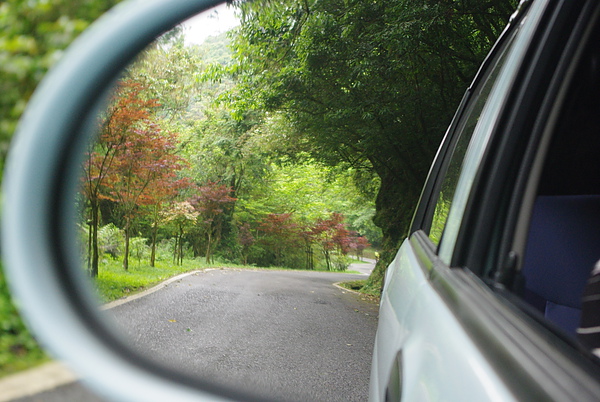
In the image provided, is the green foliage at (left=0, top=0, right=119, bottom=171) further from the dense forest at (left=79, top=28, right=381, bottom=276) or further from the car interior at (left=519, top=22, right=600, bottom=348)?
the car interior at (left=519, top=22, right=600, bottom=348)

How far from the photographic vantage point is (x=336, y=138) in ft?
44.2

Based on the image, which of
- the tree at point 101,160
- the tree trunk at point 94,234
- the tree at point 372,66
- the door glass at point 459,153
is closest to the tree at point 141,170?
the tree at point 101,160

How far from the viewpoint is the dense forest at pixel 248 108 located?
3.16 metres

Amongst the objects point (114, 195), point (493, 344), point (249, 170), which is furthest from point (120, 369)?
point (249, 170)

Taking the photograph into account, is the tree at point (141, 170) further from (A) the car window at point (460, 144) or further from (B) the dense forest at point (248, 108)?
(A) the car window at point (460, 144)

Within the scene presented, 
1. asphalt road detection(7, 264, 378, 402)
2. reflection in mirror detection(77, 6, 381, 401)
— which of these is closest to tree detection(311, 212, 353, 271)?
reflection in mirror detection(77, 6, 381, 401)

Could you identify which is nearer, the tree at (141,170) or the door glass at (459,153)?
the door glass at (459,153)

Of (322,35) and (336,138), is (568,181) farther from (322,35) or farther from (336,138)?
(336,138)

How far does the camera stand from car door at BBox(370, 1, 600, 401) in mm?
653

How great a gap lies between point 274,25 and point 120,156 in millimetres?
7561

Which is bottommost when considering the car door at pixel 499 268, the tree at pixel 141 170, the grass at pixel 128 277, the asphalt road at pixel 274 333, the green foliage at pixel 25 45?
the asphalt road at pixel 274 333

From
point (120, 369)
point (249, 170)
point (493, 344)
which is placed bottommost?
point (120, 369)

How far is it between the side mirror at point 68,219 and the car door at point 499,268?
1.39ft

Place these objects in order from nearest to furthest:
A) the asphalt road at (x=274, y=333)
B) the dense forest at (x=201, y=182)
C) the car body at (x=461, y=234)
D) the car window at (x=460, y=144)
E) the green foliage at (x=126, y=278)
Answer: the car body at (x=461, y=234)
the car window at (x=460, y=144)
the green foliage at (x=126, y=278)
the dense forest at (x=201, y=182)
the asphalt road at (x=274, y=333)
